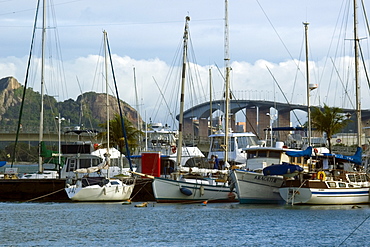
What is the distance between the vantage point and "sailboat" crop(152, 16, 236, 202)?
50.0 meters

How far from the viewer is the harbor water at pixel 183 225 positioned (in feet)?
109

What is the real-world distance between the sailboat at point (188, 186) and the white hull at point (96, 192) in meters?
3.15

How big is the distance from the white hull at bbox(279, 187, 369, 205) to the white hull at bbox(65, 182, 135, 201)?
11778 millimetres

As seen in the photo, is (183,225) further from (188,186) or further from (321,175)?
(321,175)

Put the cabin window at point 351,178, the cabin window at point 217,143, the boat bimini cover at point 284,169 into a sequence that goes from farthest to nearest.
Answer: the cabin window at point 217,143, the cabin window at point 351,178, the boat bimini cover at point 284,169

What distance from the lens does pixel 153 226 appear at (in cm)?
3859

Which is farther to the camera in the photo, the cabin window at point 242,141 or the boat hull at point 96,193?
the cabin window at point 242,141

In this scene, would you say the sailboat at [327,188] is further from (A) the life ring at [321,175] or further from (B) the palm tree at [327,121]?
(B) the palm tree at [327,121]

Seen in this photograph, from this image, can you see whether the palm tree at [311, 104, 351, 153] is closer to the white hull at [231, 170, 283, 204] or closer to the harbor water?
the white hull at [231, 170, 283, 204]

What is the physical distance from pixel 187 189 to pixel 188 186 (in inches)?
10.1

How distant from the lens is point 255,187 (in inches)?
1937

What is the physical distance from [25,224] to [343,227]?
55.4 ft

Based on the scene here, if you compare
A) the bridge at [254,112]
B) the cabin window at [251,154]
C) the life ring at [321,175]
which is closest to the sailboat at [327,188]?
the life ring at [321,175]

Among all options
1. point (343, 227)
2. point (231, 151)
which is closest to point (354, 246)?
point (343, 227)
